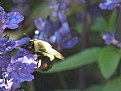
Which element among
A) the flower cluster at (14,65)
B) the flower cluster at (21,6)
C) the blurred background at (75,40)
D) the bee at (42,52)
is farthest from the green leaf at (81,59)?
the flower cluster at (14,65)

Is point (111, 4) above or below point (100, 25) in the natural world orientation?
above

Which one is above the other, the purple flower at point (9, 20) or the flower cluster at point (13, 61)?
the purple flower at point (9, 20)

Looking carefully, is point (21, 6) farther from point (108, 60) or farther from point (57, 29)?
point (108, 60)

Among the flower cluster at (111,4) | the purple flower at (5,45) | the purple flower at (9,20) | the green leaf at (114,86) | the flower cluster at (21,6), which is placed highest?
the purple flower at (9,20)

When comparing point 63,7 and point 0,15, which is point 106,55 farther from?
point 0,15

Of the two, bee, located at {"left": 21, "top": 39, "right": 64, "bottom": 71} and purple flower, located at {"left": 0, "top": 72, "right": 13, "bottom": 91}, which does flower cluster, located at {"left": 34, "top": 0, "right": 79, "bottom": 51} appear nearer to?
bee, located at {"left": 21, "top": 39, "right": 64, "bottom": 71}

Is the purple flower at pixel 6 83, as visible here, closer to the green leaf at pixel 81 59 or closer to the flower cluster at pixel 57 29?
the flower cluster at pixel 57 29

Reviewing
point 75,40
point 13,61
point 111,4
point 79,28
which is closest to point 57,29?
point 75,40
